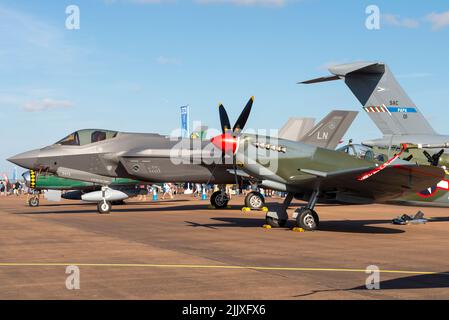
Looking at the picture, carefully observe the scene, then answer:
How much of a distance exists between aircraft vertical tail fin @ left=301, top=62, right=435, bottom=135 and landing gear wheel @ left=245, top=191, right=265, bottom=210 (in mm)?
6912

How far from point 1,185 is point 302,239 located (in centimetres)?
7604

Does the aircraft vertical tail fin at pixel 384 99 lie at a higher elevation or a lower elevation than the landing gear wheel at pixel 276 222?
higher

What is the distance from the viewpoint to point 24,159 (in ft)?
77.5

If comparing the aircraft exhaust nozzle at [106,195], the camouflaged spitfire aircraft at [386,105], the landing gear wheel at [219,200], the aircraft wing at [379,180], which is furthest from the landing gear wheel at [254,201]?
the aircraft wing at [379,180]

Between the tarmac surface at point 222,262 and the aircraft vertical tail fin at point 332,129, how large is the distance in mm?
10900

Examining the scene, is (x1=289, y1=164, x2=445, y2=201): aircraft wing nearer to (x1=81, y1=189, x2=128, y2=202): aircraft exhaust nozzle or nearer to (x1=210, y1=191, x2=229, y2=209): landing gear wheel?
(x1=81, y1=189, x2=128, y2=202): aircraft exhaust nozzle

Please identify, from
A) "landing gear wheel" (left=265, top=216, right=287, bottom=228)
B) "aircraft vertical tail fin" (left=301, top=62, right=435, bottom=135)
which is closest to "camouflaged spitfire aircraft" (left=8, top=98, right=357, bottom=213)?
"aircraft vertical tail fin" (left=301, top=62, right=435, bottom=135)

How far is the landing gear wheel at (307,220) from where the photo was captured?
52.9 ft

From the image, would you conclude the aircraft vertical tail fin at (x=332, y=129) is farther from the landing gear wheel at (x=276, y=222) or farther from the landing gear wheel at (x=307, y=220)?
the landing gear wheel at (x=307, y=220)

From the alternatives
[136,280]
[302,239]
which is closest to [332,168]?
[302,239]

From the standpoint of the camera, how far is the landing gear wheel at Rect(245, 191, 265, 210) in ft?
88.9

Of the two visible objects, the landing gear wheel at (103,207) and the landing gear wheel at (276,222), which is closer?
the landing gear wheel at (276,222)

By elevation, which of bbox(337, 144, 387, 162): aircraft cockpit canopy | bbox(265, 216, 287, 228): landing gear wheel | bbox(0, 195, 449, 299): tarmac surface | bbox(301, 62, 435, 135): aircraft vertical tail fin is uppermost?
bbox(301, 62, 435, 135): aircraft vertical tail fin
